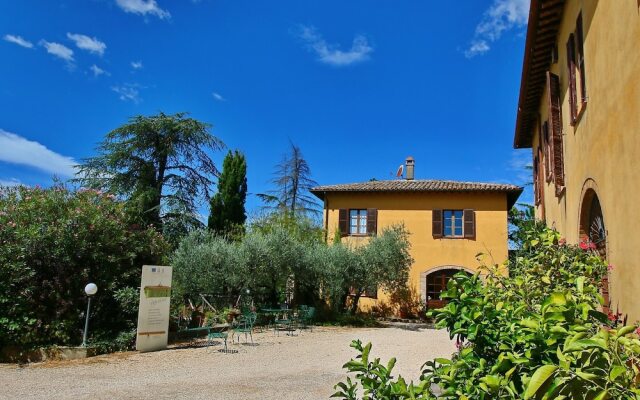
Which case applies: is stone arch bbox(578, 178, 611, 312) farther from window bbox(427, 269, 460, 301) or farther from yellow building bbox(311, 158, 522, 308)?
window bbox(427, 269, 460, 301)

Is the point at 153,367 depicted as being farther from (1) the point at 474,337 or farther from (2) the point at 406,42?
(2) the point at 406,42

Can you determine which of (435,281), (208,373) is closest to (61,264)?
(208,373)

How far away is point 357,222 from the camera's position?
21.4 meters

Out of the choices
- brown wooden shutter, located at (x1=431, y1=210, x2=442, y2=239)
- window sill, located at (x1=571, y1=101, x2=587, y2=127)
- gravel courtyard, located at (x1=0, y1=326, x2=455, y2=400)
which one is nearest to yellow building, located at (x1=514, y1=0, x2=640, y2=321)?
window sill, located at (x1=571, y1=101, x2=587, y2=127)

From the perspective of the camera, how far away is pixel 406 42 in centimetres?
1194

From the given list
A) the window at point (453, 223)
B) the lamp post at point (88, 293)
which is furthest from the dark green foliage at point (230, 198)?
the lamp post at point (88, 293)

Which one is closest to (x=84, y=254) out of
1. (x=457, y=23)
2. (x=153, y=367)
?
(x=153, y=367)

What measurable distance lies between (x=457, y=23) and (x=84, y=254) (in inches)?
395

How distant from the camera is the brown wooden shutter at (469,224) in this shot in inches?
789

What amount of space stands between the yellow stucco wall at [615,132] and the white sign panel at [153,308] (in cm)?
817

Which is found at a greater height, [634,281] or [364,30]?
[364,30]

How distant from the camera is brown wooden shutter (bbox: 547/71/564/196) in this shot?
8211 millimetres

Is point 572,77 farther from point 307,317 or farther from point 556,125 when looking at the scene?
point 307,317

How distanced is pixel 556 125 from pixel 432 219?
1251 centimetres
